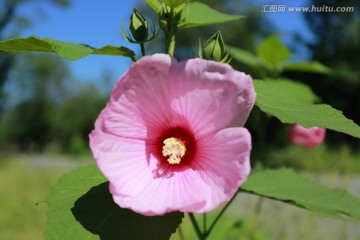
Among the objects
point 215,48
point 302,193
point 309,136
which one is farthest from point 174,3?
point 309,136

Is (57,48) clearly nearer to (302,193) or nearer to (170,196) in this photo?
(170,196)

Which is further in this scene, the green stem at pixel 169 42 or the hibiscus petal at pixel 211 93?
the green stem at pixel 169 42

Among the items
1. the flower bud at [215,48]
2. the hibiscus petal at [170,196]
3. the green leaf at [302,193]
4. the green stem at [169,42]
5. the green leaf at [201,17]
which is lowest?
the green leaf at [302,193]

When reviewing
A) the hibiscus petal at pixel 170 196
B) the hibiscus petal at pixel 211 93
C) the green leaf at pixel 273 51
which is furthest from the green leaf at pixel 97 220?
the green leaf at pixel 273 51

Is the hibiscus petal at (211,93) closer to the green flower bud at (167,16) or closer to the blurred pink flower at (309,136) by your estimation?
the green flower bud at (167,16)

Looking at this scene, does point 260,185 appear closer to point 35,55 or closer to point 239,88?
point 239,88

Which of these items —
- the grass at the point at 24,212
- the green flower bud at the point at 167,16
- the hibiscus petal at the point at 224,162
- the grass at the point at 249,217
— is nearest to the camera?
the hibiscus petal at the point at 224,162

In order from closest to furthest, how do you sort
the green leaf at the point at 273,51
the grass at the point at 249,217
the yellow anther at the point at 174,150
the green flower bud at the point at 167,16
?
the yellow anther at the point at 174,150 < the green flower bud at the point at 167,16 < the green leaf at the point at 273,51 < the grass at the point at 249,217
